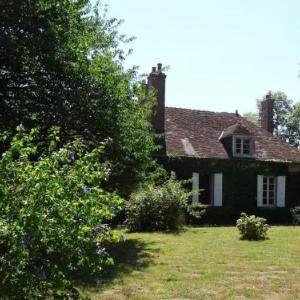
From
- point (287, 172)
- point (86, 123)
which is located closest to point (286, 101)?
point (287, 172)

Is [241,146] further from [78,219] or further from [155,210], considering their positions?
[78,219]

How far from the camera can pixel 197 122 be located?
1006 inches

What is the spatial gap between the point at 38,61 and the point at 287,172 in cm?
1575

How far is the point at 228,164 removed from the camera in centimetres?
2341

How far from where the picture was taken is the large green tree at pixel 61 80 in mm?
12141

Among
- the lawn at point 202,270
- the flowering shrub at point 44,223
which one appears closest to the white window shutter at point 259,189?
the lawn at point 202,270

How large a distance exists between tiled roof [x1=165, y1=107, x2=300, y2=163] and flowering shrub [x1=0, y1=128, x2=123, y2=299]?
57.3 feet

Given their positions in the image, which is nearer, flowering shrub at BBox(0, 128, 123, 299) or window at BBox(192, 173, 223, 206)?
flowering shrub at BBox(0, 128, 123, 299)

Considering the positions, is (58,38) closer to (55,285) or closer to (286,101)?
(55,285)

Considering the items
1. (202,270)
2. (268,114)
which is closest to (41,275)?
(202,270)

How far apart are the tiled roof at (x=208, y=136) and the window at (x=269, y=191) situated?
109cm

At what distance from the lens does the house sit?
75.0 ft

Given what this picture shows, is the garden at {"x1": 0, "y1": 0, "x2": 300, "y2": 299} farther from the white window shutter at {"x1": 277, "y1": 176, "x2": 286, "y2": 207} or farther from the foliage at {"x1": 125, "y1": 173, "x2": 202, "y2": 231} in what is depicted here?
the white window shutter at {"x1": 277, "y1": 176, "x2": 286, "y2": 207}

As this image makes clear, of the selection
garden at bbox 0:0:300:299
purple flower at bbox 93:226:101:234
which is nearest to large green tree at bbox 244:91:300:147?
garden at bbox 0:0:300:299
